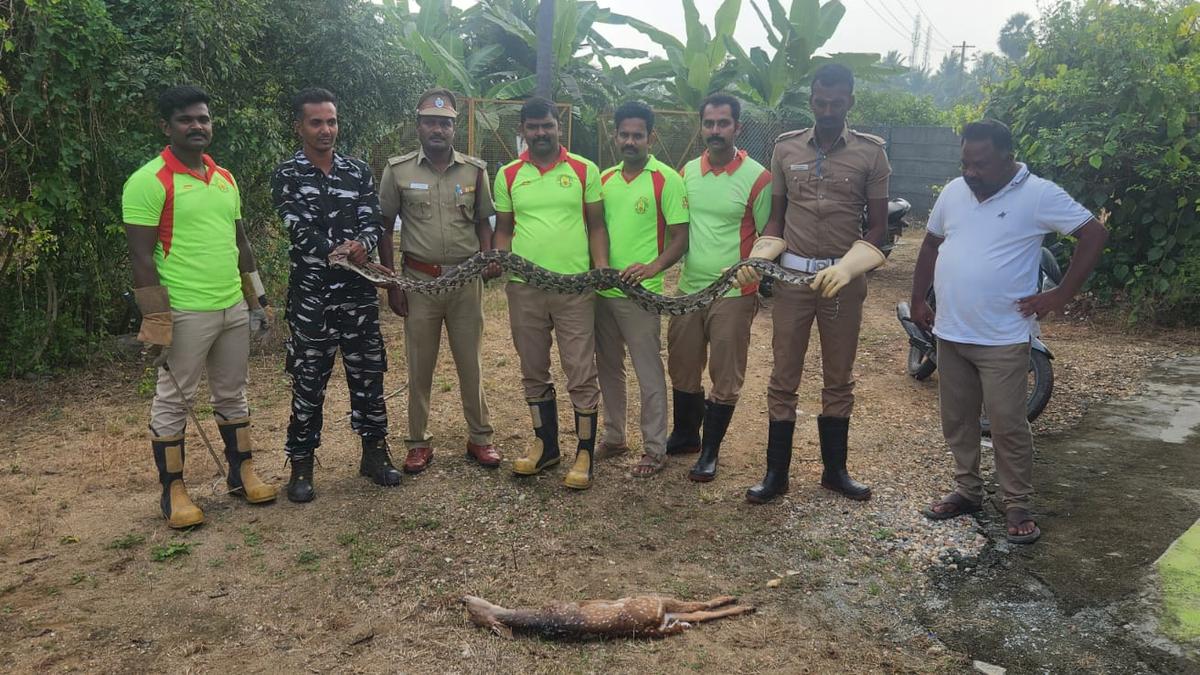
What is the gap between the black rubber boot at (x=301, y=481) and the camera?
431 cm

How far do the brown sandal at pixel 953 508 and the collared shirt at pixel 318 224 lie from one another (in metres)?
3.17

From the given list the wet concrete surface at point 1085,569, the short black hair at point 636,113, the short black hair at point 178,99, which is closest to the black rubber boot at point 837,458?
the wet concrete surface at point 1085,569

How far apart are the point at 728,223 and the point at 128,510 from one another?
350 cm

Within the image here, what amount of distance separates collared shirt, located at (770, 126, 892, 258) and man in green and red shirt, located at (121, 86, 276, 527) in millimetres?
2886

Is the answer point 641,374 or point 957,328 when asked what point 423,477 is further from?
point 957,328

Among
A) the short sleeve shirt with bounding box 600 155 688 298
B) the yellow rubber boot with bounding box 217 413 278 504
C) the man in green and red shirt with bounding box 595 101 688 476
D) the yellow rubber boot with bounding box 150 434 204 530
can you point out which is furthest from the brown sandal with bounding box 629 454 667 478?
the yellow rubber boot with bounding box 150 434 204 530

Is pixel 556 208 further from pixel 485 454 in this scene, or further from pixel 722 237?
pixel 485 454

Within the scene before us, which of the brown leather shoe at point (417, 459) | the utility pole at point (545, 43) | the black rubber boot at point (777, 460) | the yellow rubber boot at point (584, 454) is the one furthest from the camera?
the utility pole at point (545, 43)

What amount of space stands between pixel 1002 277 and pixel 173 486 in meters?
4.11

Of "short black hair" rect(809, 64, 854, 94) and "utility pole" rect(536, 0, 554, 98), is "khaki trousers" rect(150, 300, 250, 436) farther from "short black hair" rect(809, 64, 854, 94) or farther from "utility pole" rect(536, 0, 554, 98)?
"utility pole" rect(536, 0, 554, 98)

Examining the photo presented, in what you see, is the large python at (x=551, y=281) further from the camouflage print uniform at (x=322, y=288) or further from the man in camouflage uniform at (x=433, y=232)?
the camouflage print uniform at (x=322, y=288)

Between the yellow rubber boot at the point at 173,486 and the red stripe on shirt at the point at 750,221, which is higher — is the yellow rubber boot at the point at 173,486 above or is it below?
below

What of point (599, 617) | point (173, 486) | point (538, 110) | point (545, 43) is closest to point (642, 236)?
point (538, 110)

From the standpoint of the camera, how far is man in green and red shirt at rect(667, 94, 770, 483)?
4.32m
